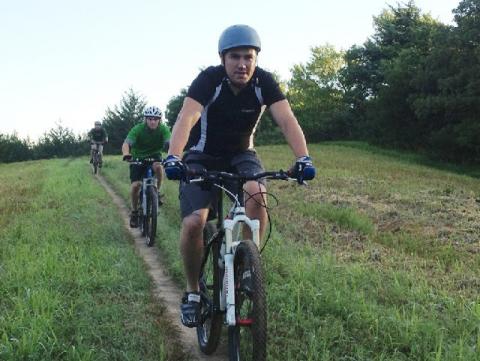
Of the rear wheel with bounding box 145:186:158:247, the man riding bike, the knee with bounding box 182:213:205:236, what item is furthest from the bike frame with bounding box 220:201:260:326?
the rear wheel with bounding box 145:186:158:247

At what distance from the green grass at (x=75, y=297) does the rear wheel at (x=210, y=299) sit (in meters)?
0.23

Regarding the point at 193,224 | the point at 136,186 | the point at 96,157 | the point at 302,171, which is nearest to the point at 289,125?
the point at 302,171

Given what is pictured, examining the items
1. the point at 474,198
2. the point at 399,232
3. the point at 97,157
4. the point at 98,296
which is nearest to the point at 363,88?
the point at 97,157

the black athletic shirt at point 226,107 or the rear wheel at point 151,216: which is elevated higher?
the black athletic shirt at point 226,107

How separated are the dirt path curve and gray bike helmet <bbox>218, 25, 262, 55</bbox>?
92.6 inches

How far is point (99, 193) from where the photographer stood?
1390 centimetres

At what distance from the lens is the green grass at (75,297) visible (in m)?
4.00

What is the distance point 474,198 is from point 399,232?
4926 millimetres

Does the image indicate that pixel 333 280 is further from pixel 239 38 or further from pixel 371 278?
pixel 239 38

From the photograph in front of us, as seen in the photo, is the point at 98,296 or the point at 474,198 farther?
the point at 474,198

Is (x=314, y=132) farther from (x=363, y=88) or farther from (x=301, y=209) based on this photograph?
(x=301, y=209)

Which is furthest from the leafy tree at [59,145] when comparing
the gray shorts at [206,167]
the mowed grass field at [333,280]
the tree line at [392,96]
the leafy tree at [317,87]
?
the gray shorts at [206,167]

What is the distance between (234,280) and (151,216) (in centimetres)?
524

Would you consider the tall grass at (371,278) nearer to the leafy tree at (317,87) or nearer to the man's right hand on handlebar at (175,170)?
the man's right hand on handlebar at (175,170)
